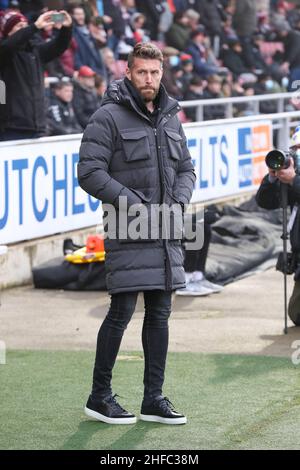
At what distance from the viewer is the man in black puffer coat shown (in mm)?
6586

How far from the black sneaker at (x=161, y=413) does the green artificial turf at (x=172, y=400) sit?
0.15ft

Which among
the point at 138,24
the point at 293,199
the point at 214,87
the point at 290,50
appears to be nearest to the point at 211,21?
the point at 290,50

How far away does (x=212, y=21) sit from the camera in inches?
961

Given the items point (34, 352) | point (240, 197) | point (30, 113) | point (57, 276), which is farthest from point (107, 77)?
point (34, 352)

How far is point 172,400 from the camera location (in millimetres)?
7363

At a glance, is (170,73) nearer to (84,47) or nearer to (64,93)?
(84,47)

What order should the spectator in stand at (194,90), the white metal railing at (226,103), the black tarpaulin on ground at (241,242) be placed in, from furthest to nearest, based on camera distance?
the spectator in stand at (194,90), the white metal railing at (226,103), the black tarpaulin on ground at (241,242)

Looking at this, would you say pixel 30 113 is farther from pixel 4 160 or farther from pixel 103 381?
pixel 103 381

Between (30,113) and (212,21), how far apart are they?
12515 mm

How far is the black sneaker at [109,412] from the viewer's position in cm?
671

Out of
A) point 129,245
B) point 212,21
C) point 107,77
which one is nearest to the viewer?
point 129,245

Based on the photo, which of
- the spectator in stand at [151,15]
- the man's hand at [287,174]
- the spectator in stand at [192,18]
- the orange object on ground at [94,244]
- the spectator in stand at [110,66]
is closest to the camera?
the man's hand at [287,174]

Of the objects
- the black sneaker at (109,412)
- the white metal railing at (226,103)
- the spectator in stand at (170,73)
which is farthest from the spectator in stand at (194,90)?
the black sneaker at (109,412)

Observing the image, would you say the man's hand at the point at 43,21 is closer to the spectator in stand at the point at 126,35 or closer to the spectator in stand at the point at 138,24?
the spectator in stand at the point at 126,35
